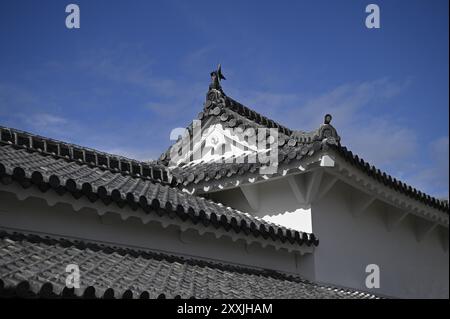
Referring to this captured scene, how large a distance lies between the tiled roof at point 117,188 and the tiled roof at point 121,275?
2.17ft

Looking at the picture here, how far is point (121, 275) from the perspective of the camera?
7.06 metres

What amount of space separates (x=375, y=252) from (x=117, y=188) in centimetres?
689

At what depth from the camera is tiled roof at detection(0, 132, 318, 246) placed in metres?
7.41

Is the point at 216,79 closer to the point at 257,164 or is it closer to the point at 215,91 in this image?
the point at 215,91

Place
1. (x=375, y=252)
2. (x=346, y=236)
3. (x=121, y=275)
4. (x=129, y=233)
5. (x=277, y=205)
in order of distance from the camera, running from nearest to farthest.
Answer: (x=121, y=275), (x=129, y=233), (x=277, y=205), (x=346, y=236), (x=375, y=252)

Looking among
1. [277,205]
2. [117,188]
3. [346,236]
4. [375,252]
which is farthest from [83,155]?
[375,252]

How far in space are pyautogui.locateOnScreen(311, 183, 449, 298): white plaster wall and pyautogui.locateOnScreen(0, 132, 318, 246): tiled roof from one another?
0.81m

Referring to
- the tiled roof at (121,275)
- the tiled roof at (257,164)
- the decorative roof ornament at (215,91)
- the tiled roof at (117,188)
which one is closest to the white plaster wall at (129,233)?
the tiled roof at (121,275)

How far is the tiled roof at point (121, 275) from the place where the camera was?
5.95m

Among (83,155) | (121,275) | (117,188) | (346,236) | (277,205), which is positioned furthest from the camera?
(346,236)

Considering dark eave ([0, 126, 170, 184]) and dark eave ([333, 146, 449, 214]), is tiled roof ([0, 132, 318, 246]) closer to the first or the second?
dark eave ([0, 126, 170, 184])

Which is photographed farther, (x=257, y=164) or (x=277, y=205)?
(x=277, y=205)

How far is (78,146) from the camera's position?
10891 millimetres
